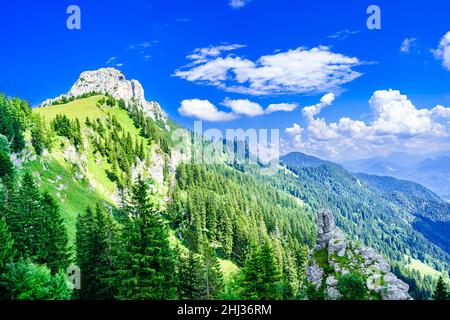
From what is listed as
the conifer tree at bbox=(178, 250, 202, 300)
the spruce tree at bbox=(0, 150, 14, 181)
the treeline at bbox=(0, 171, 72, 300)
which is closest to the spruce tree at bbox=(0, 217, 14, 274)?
the treeline at bbox=(0, 171, 72, 300)

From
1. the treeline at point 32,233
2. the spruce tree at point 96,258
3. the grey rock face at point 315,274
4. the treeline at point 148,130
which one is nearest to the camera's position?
the treeline at point 32,233

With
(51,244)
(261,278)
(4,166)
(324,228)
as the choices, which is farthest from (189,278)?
(4,166)

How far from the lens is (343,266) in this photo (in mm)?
50062

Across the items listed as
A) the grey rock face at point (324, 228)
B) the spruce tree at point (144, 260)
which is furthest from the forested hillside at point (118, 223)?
the grey rock face at point (324, 228)

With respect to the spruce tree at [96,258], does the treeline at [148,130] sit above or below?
above

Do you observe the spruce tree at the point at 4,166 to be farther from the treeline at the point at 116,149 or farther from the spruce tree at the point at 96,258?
the treeline at the point at 116,149

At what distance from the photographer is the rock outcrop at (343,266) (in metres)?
40.1

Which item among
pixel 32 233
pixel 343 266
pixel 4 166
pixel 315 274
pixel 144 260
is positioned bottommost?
pixel 315 274

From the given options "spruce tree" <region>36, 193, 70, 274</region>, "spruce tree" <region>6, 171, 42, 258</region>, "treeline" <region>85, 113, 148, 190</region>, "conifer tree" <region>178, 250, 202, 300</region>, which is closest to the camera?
"spruce tree" <region>6, 171, 42, 258</region>

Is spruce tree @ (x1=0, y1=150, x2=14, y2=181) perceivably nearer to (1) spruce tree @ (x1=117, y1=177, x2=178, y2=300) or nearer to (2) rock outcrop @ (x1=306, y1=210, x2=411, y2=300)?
(1) spruce tree @ (x1=117, y1=177, x2=178, y2=300)

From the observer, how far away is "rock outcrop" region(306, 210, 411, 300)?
1578 inches

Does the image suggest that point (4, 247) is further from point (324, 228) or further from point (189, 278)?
point (324, 228)

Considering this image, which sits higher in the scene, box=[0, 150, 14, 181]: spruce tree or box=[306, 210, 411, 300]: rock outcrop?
box=[0, 150, 14, 181]: spruce tree
